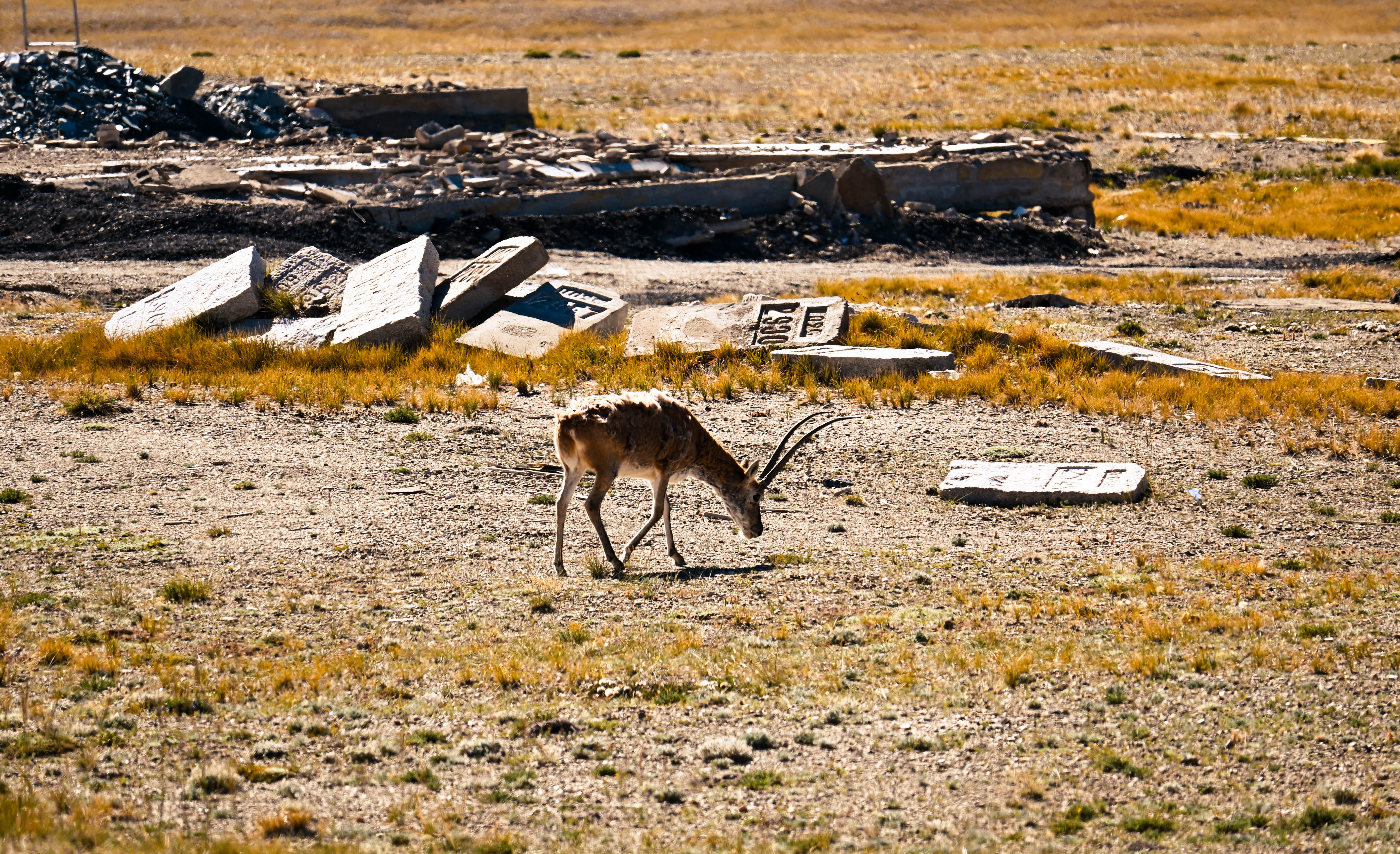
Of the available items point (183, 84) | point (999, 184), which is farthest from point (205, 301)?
point (183, 84)

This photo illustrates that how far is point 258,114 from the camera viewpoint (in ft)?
124

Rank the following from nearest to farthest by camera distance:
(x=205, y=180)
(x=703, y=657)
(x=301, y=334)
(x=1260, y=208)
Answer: (x=703, y=657), (x=301, y=334), (x=205, y=180), (x=1260, y=208)

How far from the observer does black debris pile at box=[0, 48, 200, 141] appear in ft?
115

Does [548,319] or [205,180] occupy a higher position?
[205,180]

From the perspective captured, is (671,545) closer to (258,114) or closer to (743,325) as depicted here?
(743,325)

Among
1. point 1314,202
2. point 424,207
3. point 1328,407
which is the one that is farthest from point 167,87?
point 1328,407

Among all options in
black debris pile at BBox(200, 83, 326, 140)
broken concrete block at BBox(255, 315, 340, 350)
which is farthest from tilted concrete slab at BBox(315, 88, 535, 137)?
broken concrete block at BBox(255, 315, 340, 350)

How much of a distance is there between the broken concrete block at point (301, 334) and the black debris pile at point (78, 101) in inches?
812

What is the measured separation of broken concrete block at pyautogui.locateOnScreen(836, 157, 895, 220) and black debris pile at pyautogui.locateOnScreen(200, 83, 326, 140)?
15.9m

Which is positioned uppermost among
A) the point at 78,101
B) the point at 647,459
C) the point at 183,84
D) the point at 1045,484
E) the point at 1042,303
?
the point at 183,84

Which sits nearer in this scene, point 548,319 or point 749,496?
point 749,496

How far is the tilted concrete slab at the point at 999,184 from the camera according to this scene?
29781 millimetres

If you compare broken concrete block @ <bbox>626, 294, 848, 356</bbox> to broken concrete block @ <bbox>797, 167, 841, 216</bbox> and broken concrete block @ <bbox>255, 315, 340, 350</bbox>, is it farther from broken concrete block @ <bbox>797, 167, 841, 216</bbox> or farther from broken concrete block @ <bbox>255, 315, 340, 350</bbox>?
broken concrete block @ <bbox>797, 167, 841, 216</bbox>

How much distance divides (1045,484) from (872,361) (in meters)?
4.69
